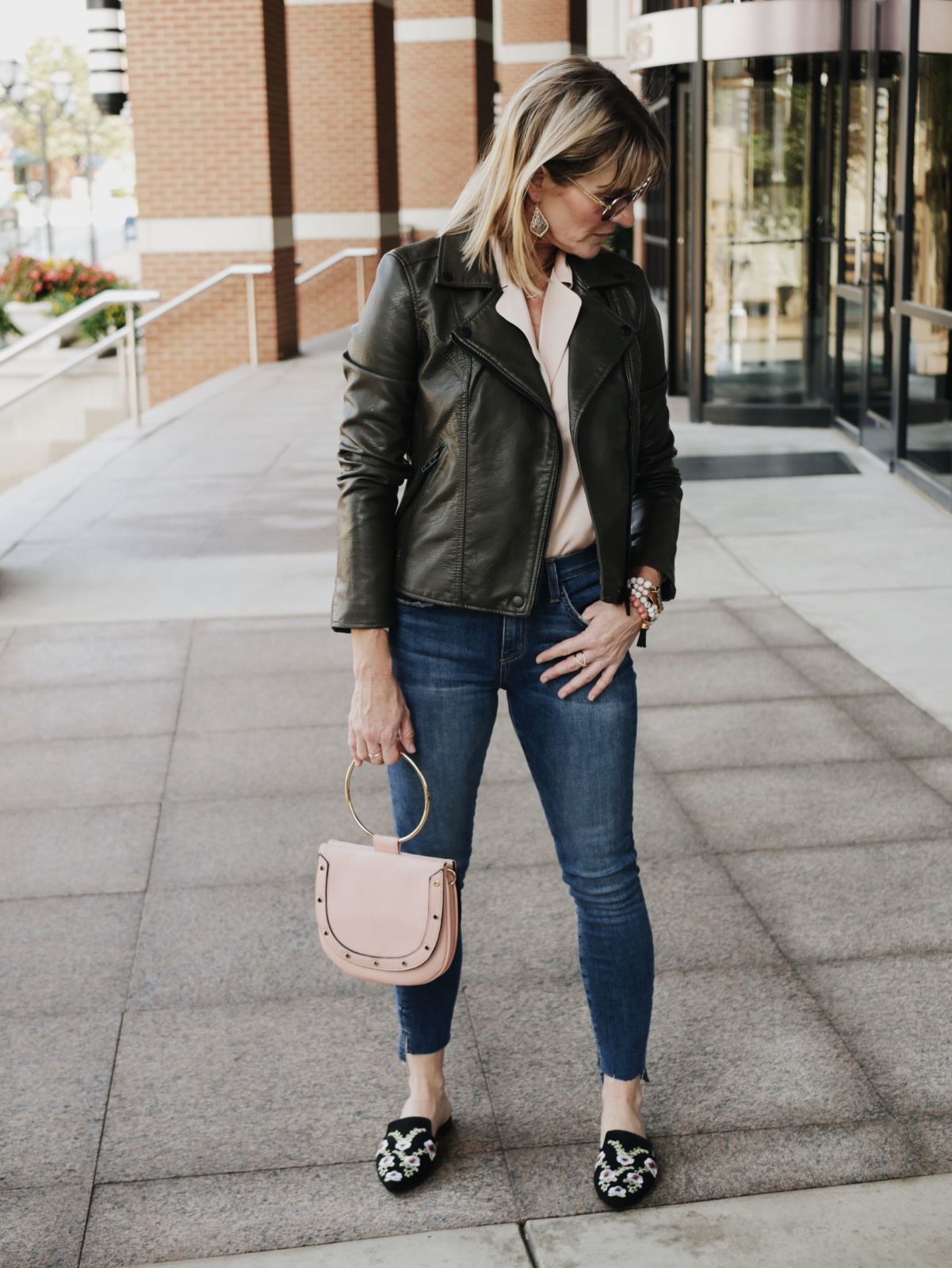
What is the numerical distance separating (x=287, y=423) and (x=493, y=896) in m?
9.12

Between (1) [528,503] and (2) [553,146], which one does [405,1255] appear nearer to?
(1) [528,503]

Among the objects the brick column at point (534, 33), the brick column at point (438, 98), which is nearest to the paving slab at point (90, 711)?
the brick column at point (438, 98)

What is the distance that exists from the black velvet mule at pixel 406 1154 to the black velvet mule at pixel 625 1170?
0.96 feet

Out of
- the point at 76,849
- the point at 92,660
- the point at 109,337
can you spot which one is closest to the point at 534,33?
the point at 109,337

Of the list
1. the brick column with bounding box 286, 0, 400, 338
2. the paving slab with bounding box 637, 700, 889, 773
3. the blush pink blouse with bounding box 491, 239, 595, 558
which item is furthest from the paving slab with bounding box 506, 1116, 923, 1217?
the brick column with bounding box 286, 0, 400, 338

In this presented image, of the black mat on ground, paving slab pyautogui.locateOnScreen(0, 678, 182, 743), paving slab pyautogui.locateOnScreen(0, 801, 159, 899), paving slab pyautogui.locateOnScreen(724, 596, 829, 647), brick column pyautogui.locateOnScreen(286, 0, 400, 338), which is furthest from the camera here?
brick column pyautogui.locateOnScreen(286, 0, 400, 338)

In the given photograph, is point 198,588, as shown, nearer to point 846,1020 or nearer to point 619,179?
point 846,1020

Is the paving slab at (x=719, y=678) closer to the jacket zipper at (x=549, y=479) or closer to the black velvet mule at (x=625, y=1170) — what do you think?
the black velvet mule at (x=625, y=1170)

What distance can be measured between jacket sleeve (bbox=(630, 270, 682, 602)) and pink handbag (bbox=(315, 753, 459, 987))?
1.73 feet

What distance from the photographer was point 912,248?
374 inches

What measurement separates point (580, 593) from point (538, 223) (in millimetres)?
576

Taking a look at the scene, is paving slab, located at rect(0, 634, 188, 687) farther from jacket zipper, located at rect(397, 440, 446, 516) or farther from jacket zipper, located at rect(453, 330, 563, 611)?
jacket zipper, located at rect(453, 330, 563, 611)

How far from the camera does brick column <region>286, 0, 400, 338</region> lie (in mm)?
20969

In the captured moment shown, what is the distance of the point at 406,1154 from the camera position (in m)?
2.68
